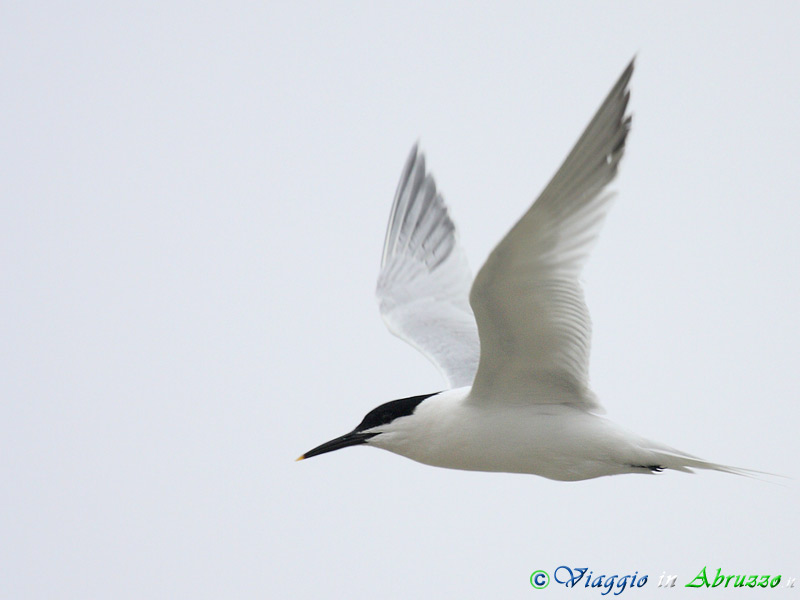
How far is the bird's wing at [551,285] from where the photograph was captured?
407 centimetres

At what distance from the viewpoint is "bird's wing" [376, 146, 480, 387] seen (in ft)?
21.7

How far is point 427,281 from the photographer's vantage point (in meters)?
7.31

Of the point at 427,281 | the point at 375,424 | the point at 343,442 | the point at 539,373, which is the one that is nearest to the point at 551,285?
the point at 539,373

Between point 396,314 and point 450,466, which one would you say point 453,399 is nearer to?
point 450,466

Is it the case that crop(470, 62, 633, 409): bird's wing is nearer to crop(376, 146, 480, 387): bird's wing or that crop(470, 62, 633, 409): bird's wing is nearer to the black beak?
the black beak

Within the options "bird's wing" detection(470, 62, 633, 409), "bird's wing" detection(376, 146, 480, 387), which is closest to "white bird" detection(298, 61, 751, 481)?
"bird's wing" detection(470, 62, 633, 409)

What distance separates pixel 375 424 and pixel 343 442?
0.20 m

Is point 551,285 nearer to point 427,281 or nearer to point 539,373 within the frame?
point 539,373

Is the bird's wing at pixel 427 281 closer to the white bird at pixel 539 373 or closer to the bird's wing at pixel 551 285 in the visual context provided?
the white bird at pixel 539 373

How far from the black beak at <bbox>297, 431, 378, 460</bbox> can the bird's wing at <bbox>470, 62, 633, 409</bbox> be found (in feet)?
2.23

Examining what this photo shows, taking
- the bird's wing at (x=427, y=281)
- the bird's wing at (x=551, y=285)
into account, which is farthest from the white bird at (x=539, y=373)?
the bird's wing at (x=427, y=281)

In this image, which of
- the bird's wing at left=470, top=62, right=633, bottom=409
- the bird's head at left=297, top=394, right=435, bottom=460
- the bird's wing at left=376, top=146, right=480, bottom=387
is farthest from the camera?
the bird's wing at left=376, top=146, right=480, bottom=387

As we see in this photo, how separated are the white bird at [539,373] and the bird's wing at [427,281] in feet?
0.42

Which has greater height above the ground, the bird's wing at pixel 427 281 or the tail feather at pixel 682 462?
the bird's wing at pixel 427 281
